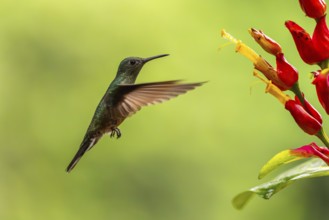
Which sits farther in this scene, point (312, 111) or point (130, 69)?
point (130, 69)

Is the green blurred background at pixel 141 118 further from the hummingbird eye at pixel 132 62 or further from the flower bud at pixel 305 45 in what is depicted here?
the flower bud at pixel 305 45

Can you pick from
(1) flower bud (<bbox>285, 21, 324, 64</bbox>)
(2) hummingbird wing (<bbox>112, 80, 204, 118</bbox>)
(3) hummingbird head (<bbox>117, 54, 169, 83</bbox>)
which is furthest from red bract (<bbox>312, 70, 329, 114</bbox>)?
(3) hummingbird head (<bbox>117, 54, 169, 83</bbox>)

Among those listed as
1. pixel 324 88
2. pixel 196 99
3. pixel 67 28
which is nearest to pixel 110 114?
pixel 324 88

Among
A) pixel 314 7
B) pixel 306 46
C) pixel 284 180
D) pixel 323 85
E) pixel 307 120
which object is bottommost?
pixel 284 180

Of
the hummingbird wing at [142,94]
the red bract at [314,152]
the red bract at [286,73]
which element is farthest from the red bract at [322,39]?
the hummingbird wing at [142,94]

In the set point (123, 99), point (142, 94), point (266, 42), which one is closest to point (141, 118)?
point (123, 99)

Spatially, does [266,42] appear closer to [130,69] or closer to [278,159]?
[278,159]

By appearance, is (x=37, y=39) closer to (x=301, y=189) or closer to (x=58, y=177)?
(x=58, y=177)
